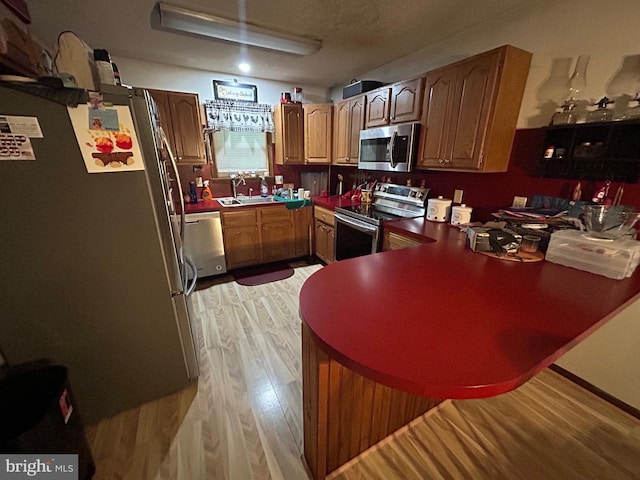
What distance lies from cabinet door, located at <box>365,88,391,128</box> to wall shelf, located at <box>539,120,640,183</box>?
1317mm

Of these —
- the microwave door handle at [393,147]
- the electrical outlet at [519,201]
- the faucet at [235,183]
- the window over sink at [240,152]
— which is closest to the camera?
the electrical outlet at [519,201]

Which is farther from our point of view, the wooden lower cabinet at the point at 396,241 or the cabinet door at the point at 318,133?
the cabinet door at the point at 318,133

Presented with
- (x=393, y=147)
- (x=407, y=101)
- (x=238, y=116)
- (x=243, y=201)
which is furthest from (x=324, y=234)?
(x=238, y=116)

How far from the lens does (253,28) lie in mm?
1984

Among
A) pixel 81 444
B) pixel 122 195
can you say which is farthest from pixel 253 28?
pixel 81 444

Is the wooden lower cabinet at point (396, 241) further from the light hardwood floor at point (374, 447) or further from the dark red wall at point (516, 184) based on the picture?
the light hardwood floor at point (374, 447)

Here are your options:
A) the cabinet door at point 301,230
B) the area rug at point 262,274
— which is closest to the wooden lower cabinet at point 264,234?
the cabinet door at point 301,230

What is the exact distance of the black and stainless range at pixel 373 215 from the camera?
250 cm

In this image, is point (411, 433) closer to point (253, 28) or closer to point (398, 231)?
point (398, 231)

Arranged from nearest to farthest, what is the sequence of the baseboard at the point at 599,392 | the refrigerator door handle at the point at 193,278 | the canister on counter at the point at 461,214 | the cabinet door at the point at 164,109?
1. the baseboard at the point at 599,392
2. the refrigerator door handle at the point at 193,278
3. the canister on counter at the point at 461,214
4. the cabinet door at the point at 164,109

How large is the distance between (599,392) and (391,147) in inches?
90.2

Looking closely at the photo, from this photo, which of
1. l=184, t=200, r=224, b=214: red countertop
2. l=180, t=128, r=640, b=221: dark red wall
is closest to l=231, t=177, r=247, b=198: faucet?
l=184, t=200, r=224, b=214: red countertop

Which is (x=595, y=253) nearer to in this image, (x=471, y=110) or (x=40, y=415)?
(x=471, y=110)

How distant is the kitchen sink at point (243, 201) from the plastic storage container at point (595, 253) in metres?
2.78
